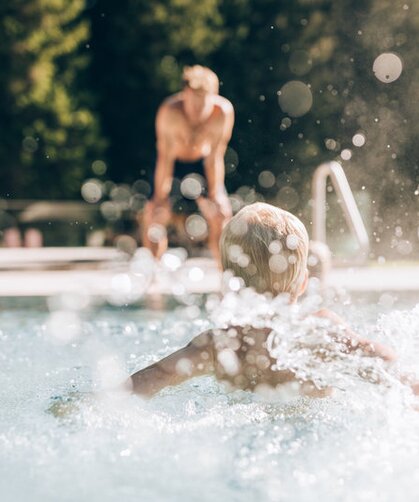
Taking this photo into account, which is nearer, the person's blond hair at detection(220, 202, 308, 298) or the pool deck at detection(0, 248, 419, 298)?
the person's blond hair at detection(220, 202, 308, 298)

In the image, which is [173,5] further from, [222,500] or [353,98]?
[222,500]

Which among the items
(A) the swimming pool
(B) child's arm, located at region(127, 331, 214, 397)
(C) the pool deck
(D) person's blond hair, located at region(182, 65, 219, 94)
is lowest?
(C) the pool deck

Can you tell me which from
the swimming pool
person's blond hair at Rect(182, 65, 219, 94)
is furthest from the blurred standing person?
the swimming pool

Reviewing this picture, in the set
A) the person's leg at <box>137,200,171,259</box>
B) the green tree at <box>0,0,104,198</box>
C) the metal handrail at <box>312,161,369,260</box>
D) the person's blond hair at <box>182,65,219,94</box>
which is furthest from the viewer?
the green tree at <box>0,0,104,198</box>

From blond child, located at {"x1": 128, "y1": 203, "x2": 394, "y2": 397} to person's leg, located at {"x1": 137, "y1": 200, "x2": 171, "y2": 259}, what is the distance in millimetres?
4170

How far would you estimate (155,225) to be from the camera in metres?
6.52

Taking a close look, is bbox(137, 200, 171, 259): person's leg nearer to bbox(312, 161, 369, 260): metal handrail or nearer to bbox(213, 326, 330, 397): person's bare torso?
bbox(312, 161, 369, 260): metal handrail

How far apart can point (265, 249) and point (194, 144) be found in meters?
4.83

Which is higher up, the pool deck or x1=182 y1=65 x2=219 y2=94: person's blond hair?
x1=182 y1=65 x2=219 y2=94: person's blond hair

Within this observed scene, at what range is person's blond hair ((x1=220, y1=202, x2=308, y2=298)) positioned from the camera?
2107 mm

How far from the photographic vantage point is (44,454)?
76.9 inches

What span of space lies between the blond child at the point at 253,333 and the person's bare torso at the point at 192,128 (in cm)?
456

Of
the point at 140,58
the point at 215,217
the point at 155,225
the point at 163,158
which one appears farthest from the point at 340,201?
the point at 140,58

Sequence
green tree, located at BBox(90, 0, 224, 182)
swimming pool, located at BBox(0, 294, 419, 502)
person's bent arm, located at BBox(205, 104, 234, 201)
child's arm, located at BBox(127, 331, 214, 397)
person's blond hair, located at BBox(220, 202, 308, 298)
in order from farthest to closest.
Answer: green tree, located at BBox(90, 0, 224, 182)
person's bent arm, located at BBox(205, 104, 234, 201)
child's arm, located at BBox(127, 331, 214, 397)
person's blond hair, located at BBox(220, 202, 308, 298)
swimming pool, located at BBox(0, 294, 419, 502)
